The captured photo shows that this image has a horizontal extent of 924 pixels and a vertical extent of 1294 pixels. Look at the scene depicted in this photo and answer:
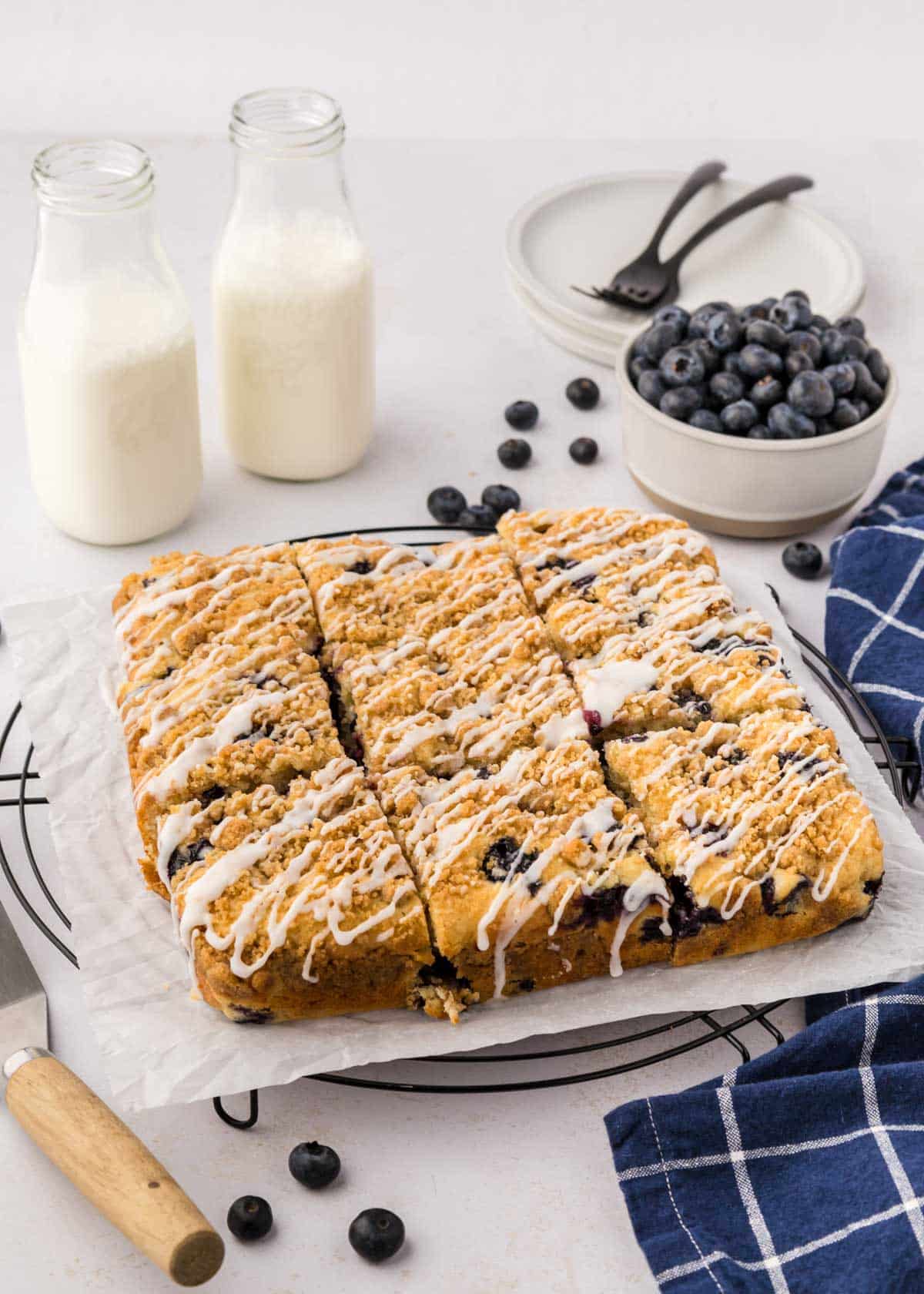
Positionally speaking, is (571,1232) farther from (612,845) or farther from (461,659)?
(461,659)

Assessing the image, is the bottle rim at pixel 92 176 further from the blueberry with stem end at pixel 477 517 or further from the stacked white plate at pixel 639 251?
the stacked white plate at pixel 639 251

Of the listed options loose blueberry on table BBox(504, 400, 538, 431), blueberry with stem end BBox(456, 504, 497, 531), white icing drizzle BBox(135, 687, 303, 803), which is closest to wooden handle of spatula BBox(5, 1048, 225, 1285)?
white icing drizzle BBox(135, 687, 303, 803)

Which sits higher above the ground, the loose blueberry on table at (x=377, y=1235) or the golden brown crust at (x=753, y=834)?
the golden brown crust at (x=753, y=834)

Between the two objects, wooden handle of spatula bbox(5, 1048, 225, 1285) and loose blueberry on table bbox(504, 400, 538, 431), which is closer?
wooden handle of spatula bbox(5, 1048, 225, 1285)

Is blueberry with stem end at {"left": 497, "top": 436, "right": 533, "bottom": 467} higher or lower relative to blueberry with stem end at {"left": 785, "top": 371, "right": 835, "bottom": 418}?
lower

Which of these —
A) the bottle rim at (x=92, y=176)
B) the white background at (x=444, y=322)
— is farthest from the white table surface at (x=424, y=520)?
the bottle rim at (x=92, y=176)

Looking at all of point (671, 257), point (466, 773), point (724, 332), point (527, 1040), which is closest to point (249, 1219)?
point (527, 1040)

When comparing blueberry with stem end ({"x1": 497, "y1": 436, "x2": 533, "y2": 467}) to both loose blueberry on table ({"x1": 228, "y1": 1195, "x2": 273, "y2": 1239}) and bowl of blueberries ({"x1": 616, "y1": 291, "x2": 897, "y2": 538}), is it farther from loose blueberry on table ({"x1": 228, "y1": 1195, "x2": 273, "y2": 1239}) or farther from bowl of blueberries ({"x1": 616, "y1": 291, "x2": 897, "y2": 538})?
loose blueberry on table ({"x1": 228, "y1": 1195, "x2": 273, "y2": 1239})
